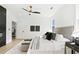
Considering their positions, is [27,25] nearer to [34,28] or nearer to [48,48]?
[34,28]

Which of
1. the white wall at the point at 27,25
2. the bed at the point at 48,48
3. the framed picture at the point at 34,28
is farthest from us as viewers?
the framed picture at the point at 34,28

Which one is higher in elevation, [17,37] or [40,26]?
[40,26]

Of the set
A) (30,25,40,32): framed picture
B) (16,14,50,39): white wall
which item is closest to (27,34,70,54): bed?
(16,14,50,39): white wall

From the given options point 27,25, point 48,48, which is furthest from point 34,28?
point 48,48

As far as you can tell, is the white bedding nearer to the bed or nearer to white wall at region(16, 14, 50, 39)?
the bed

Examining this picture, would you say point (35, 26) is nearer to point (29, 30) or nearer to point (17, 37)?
point (29, 30)

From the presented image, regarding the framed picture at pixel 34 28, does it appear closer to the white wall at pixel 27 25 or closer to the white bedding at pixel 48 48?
the white wall at pixel 27 25

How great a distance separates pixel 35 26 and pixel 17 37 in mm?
1749

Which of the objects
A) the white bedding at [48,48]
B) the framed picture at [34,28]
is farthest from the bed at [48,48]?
the framed picture at [34,28]
